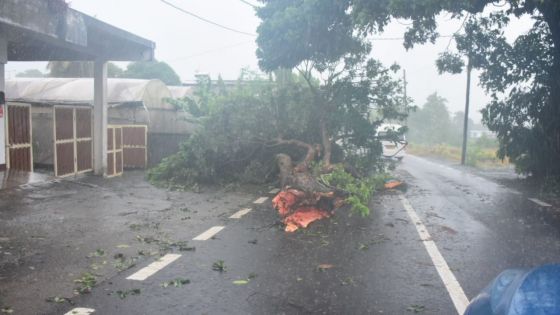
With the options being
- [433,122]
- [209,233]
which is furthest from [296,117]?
[433,122]

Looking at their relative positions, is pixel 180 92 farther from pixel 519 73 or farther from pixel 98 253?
pixel 98 253

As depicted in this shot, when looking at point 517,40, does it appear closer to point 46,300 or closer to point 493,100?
point 493,100

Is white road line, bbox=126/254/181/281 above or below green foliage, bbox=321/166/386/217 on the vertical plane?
below

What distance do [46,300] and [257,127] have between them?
32.9ft

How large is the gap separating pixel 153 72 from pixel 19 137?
31941 mm

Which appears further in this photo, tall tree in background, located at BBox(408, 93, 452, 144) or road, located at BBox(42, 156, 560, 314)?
tall tree in background, located at BBox(408, 93, 452, 144)

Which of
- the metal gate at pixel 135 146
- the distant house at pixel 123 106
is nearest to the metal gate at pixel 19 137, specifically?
the distant house at pixel 123 106

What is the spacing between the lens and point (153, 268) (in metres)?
5.54

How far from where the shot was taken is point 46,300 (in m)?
4.45

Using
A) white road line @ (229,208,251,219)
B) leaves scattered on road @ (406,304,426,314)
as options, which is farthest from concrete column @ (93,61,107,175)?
leaves scattered on road @ (406,304,426,314)

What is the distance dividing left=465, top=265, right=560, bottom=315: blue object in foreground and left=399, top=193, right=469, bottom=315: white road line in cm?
168

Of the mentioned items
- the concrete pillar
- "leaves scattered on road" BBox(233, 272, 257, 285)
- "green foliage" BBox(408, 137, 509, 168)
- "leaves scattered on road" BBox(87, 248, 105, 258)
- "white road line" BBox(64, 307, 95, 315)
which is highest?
the concrete pillar

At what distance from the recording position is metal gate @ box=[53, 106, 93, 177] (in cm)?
1330

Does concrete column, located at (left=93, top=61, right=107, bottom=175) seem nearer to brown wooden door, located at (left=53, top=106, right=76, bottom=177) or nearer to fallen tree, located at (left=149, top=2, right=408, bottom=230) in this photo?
brown wooden door, located at (left=53, top=106, right=76, bottom=177)
